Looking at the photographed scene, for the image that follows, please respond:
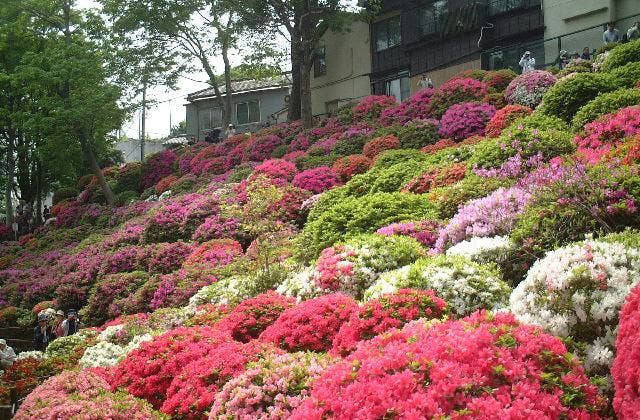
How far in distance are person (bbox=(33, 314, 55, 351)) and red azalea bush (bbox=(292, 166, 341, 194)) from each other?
767cm

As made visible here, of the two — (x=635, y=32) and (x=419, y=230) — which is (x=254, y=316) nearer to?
(x=419, y=230)

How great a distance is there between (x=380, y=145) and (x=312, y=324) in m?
12.9

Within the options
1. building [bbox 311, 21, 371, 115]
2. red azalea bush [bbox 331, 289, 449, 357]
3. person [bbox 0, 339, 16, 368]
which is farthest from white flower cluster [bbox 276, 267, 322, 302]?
building [bbox 311, 21, 371, 115]

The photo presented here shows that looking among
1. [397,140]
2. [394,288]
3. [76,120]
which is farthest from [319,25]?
[394,288]

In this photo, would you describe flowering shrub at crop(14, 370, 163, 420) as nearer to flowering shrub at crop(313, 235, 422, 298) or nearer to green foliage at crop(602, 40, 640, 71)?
flowering shrub at crop(313, 235, 422, 298)

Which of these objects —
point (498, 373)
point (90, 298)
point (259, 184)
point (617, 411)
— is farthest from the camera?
point (90, 298)

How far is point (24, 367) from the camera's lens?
11.3 m

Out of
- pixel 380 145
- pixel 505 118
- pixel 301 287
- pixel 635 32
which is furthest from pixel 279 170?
pixel 635 32

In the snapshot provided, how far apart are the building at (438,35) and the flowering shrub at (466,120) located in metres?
11.0

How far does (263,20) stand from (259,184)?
22.2 metres

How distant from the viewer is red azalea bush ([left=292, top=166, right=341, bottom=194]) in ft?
57.0

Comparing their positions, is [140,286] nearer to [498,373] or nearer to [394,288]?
[394,288]

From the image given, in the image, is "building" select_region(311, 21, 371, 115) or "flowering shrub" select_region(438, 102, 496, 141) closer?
"flowering shrub" select_region(438, 102, 496, 141)

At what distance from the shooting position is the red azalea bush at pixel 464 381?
3.71m
